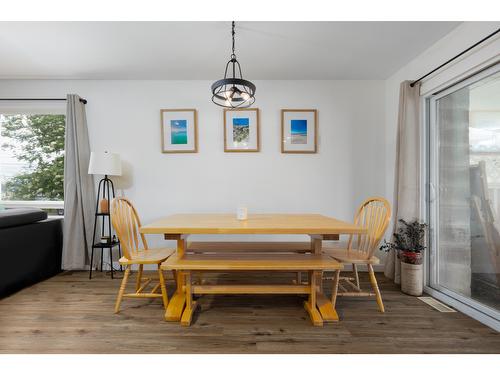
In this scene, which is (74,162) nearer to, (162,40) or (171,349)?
(162,40)

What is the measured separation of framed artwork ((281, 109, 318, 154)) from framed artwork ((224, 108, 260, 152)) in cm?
37

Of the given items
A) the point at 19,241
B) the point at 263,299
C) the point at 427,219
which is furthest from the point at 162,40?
the point at 427,219

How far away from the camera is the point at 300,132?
3064 millimetres

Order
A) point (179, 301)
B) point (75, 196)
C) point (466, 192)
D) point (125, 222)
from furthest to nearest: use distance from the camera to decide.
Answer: point (75, 196) < point (125, 222) < point (466, 192) < point (179, 301)

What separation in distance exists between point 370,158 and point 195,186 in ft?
7.27

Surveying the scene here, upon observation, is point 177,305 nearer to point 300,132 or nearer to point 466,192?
point 300,132

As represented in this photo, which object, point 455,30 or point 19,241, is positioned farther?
point 19,241

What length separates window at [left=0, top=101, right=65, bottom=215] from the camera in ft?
10.7

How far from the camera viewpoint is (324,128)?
308 centimetres

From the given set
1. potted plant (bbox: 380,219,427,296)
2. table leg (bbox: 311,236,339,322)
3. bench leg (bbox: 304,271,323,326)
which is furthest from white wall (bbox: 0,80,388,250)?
bench leg (bbox: 304,271,323,326)

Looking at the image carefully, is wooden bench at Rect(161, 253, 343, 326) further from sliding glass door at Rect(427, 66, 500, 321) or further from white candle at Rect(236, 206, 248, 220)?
sliding glass door at Rect(427, 66, 500, 321)

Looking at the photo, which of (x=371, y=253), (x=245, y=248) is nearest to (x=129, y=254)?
(x=245, y=248)

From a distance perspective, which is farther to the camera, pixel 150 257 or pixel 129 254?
pixel 150 257

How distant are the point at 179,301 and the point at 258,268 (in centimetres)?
77
